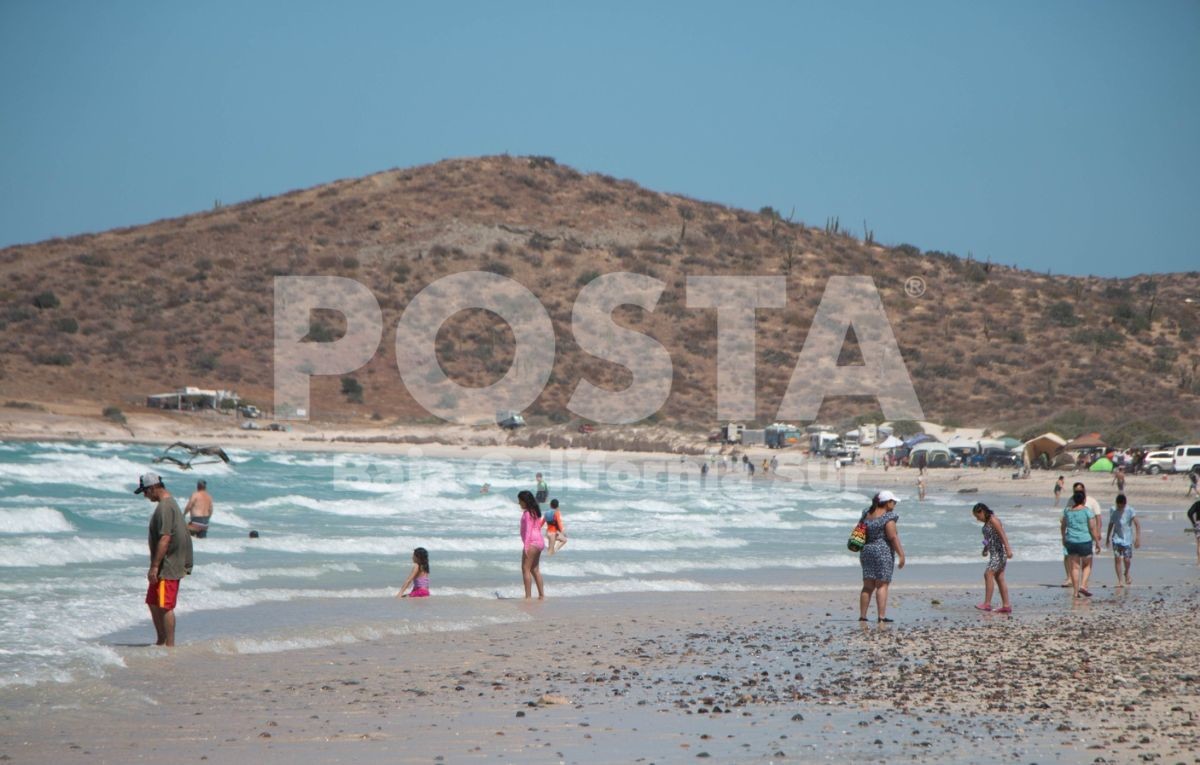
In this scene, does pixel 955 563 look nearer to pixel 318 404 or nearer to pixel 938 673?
pixel 938 673

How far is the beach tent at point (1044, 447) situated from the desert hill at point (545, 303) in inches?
193

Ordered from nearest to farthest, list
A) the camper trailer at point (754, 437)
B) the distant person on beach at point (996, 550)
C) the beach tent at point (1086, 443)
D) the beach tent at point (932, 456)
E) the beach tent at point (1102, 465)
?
1. the distant person on beach at point (996, 550)
2. the beach tent at point (1102, 465)
3. the beach tent at point (1086, 443)
4. the beach tent at point (932, 456)
5. the camper trailer at point (754, 437)

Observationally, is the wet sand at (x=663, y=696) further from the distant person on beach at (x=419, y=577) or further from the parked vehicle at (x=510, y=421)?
the parked vehicle at (x=510, y=421)

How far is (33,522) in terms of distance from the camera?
71.4ft

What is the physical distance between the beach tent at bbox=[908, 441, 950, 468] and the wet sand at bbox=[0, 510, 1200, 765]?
37332 mm

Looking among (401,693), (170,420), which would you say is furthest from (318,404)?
(401,693)

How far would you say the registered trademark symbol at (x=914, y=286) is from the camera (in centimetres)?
8013

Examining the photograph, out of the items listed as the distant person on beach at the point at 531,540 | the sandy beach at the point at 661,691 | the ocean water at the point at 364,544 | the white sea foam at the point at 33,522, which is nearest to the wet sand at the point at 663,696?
the sandy beach at the point at 661,691

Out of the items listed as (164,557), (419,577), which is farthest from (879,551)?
(164,557)

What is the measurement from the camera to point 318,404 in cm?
5906

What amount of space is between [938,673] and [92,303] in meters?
66.7

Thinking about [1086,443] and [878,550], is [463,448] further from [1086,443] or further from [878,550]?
[878,550]

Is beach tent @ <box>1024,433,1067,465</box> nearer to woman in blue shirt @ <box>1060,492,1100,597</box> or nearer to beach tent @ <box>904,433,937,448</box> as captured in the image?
beach tent @ <box>904,433,937,448</box>

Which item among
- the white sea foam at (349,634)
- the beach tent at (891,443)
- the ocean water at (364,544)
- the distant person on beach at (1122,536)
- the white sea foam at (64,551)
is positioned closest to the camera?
the white sea foam at (349,634)
